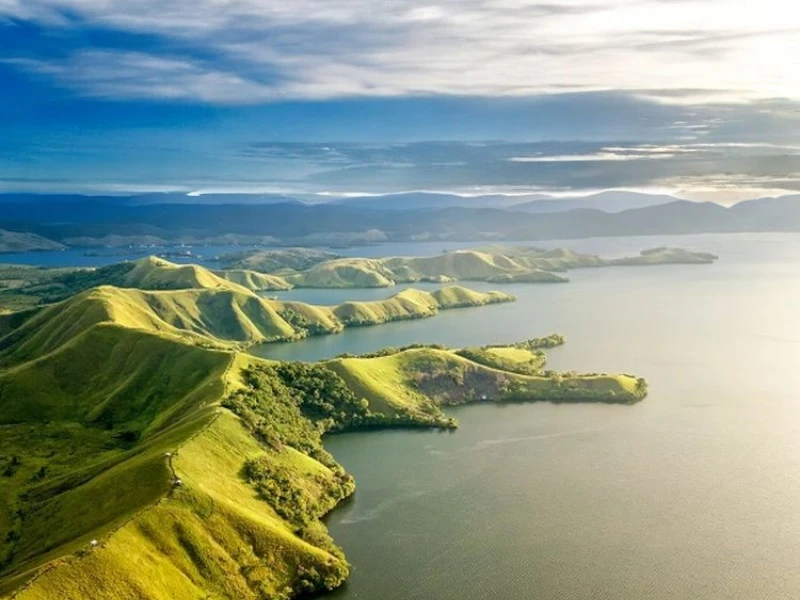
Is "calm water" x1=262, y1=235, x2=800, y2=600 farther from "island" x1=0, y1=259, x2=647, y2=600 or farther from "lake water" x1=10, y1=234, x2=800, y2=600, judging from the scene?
"island" x1=0, y1=259, x2=647, y2=600

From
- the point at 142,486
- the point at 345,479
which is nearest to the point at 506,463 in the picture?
the point at 345,479

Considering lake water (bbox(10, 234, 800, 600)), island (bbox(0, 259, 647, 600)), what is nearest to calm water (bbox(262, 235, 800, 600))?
lake water (bbox(10, 234, 800, 600))

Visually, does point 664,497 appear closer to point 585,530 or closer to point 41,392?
point 585,530

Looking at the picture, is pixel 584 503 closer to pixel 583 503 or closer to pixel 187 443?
pixel 583 503

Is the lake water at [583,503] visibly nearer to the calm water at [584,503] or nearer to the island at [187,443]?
the calm water at [584,503]

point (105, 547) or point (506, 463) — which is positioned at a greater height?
point (105, 547)

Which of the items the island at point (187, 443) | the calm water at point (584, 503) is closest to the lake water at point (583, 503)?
the calm water at point (584, 503)

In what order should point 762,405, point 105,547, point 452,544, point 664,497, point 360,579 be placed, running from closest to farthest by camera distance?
point 105,547
point 360,579
point 452,544
point 664,497
point 762,405

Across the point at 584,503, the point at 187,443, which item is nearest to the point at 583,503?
the point at 584,503
